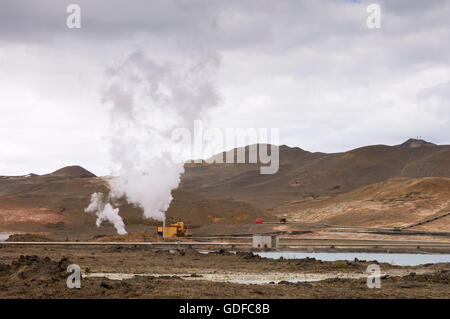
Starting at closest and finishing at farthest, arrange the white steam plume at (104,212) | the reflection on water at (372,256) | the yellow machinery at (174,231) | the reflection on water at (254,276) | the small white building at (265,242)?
the reflection on water at (254,276)
the reflection on water at (372,256)
the small white building at (265,242)
the yellow machinery at (174,231)
the white steam plume at (104,212)

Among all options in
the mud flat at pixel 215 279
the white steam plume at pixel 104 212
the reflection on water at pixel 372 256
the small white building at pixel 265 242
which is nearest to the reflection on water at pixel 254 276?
the mud flat at pixel 215 279

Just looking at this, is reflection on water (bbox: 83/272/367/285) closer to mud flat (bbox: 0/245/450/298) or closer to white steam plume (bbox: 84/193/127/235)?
mud flat (bbox: 0/245/450/298)

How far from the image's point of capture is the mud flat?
70.2 feet

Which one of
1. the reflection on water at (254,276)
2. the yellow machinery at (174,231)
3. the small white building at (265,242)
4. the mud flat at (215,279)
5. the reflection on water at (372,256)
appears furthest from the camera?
the yellow machinery at (174,231)

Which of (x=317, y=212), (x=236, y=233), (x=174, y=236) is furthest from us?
(x=317, y=212)

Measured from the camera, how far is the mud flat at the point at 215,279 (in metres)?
21.4

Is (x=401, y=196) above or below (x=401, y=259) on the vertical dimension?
above

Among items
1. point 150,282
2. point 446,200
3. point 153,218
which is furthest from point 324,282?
point 446,200

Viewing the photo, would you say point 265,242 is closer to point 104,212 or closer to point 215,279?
point 215,279

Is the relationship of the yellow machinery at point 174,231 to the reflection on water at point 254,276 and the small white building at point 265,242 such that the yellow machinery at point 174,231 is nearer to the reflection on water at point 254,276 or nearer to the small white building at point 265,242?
the small white building at point 265,242

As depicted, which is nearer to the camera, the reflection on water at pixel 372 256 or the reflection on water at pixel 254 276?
the reflection on water at pixel 254 276
